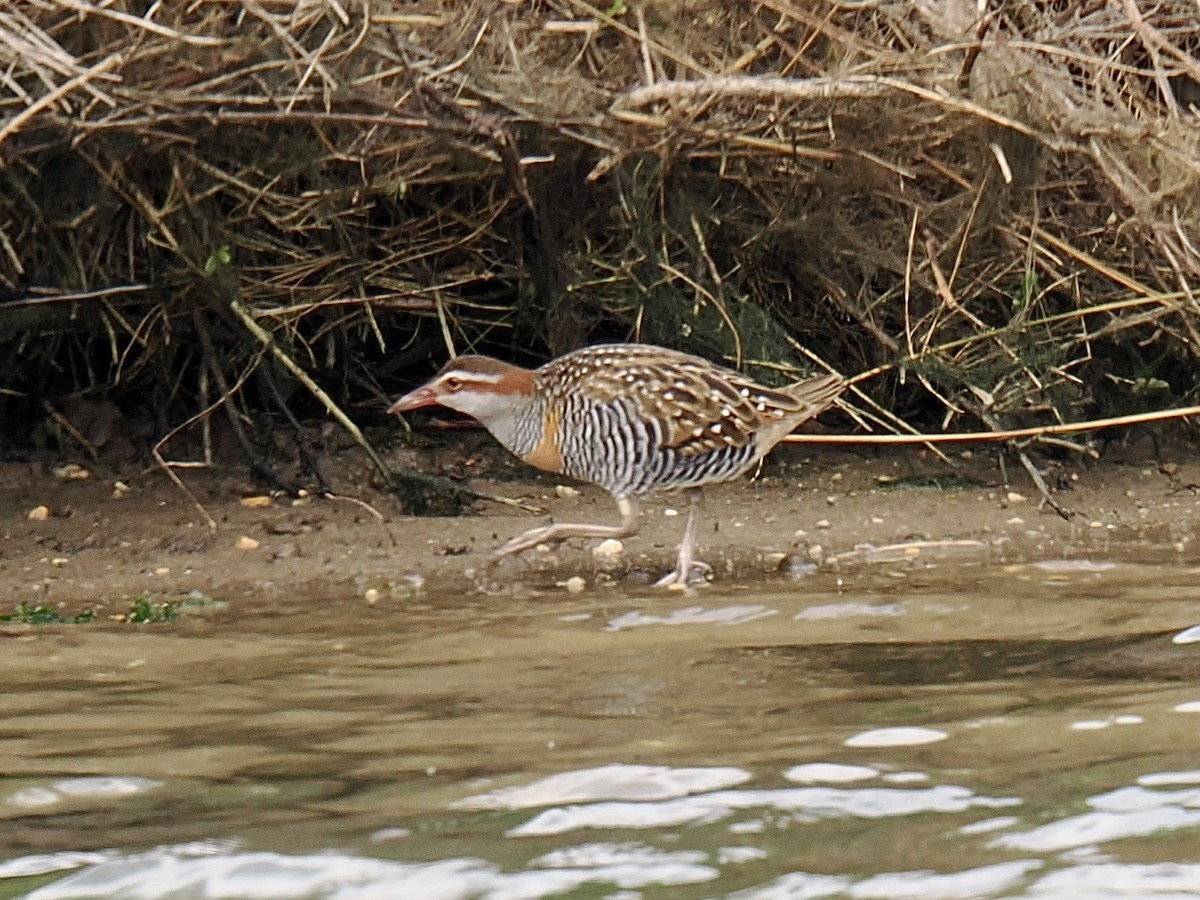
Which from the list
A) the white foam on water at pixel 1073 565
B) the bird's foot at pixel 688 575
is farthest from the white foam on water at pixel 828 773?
the white foam on water at pixel 1073 565

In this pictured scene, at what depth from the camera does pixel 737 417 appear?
683 centimetres

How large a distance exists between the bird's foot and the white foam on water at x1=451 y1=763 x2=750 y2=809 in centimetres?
241

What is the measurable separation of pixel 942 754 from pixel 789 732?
37 cm

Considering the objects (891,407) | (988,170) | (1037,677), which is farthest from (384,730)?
(891,407)

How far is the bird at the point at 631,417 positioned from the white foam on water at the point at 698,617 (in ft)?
2.54

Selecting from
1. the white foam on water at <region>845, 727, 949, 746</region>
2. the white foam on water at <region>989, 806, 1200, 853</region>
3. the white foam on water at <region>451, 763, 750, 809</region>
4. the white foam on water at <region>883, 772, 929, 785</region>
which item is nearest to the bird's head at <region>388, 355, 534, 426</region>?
the white foam on water at <region>845, 727, 949, 746</region>

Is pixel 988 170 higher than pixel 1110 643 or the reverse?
higher

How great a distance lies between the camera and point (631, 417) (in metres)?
6.78

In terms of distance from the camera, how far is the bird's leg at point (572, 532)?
6.73 metres

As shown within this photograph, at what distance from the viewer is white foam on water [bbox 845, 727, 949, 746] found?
415cm

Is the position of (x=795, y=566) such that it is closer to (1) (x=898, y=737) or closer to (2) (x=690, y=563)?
(2) (x=690, y=563)

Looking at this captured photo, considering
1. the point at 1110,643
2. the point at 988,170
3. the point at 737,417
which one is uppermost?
the point at 988,170

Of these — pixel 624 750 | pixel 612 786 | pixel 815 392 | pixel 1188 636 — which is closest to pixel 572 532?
pixel 815 392

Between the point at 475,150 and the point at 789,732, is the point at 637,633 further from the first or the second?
the point at 475,150
